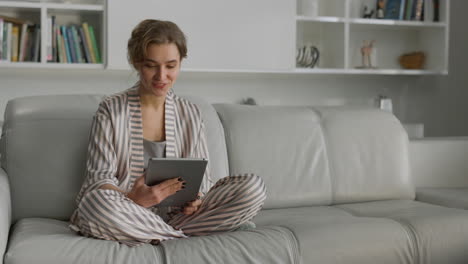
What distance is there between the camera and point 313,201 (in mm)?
2562

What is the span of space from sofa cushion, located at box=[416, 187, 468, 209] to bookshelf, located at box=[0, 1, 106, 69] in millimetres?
1962

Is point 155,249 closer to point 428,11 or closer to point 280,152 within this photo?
point 280,152

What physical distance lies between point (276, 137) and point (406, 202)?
0.61m

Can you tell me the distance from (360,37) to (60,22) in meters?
2.08

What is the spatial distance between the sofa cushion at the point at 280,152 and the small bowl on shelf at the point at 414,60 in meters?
2.12

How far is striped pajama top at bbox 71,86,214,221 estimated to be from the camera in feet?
6.62

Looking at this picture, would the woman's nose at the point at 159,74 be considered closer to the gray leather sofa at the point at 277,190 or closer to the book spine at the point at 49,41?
the gray leather sofa at the point at 277,190

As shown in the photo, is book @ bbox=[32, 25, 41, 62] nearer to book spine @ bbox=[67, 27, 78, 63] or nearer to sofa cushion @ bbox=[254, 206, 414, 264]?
book spine @ bbox=[67, 27, 78, 63]

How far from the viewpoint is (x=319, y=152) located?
8.61 feet

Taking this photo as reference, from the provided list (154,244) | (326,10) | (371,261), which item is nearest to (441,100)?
(326,10)

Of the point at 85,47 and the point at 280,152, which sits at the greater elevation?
the point at 85,47

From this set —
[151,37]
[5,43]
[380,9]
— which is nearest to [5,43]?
[5,43]

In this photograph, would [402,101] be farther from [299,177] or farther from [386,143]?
[299,177]

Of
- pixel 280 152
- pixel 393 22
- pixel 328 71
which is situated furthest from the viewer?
pixel 393 22
